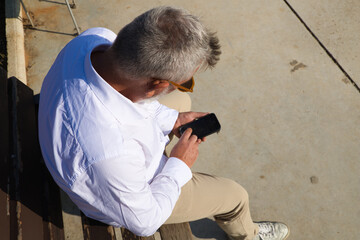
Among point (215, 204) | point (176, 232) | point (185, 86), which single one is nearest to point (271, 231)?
point (215, 204)

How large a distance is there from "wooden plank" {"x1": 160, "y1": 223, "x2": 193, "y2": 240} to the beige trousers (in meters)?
0.04

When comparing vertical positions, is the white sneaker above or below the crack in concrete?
below

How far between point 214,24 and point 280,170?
5.19ft

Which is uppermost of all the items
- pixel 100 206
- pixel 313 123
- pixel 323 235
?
pixel 100 206

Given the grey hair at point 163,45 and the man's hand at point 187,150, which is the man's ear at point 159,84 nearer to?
the grey hair at point 163,45

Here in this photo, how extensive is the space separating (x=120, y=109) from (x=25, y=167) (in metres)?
0.50

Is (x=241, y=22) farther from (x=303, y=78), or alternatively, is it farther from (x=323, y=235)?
(x=323, y=235)

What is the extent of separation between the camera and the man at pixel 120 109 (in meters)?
1.11

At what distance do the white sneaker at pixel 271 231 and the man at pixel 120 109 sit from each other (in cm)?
90

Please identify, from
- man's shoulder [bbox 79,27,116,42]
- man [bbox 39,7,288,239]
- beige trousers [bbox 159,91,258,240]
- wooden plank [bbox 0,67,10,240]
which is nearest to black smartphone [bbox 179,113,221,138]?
beige trousers [bbox 159,91,258,240]

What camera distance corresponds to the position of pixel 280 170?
2295 mm

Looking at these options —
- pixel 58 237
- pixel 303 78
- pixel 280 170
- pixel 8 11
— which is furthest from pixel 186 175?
pixel 8 11

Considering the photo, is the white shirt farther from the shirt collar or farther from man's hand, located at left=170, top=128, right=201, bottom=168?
man's hand, located at left=170, top=128, right=201, bottom=168

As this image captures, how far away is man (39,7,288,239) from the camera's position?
111 cm
